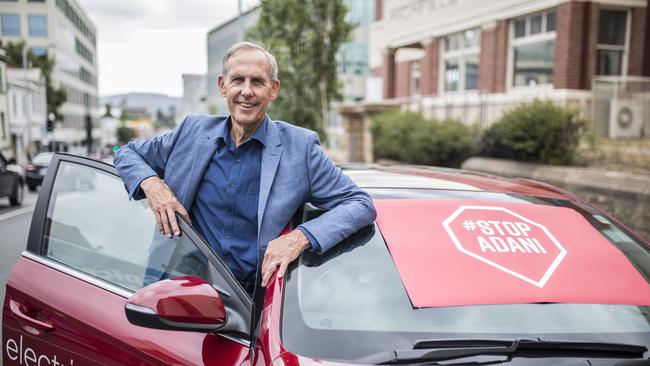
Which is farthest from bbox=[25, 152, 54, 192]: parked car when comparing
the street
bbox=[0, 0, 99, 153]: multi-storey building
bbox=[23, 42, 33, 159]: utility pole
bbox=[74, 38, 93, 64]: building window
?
bbox=[74, 38, 93, 64]: building window

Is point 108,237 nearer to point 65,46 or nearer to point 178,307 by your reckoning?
point 178,307

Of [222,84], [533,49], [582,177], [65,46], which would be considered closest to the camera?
[222,84]

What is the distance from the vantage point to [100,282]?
2.27 m

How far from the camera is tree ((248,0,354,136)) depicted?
22.0 m

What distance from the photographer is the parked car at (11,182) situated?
48.6ft

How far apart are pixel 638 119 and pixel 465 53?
297 inches

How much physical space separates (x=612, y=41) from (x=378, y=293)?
14.5 meters

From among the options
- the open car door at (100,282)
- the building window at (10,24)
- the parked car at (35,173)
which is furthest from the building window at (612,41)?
the building window at (10,24)

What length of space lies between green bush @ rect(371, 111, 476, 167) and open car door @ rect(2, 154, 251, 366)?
1067 centimetres

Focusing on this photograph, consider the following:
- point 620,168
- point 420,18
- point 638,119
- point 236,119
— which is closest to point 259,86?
point 236,119

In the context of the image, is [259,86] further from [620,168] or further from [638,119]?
[638,119]

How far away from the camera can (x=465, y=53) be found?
18.4m

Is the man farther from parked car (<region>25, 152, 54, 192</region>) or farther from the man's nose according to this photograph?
parked car (<region>25, 152, 54, 192</region>)

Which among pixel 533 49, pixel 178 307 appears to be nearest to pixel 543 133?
pixel 533 49
